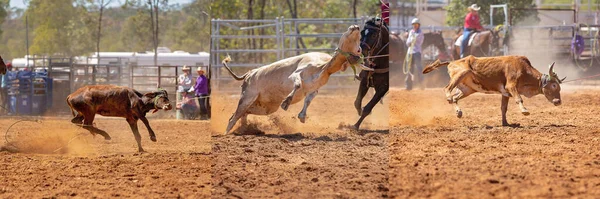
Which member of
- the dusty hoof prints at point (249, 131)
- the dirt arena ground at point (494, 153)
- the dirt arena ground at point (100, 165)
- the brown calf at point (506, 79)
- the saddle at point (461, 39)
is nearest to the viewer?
the dirt arena ground at point (494, 153)

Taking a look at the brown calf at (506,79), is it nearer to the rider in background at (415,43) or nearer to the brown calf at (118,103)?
the brown calf at (118,103)

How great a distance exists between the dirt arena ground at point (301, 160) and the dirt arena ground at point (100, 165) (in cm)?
29

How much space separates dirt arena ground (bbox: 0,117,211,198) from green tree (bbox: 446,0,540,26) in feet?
68.9

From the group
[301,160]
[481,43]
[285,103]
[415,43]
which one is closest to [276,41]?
[415,43]

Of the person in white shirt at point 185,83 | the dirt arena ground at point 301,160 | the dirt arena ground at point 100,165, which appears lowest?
the dirt arena ground at point 100,165

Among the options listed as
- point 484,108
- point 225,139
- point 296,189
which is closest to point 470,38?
point 484,108

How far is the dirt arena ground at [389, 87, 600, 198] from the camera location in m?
6.66

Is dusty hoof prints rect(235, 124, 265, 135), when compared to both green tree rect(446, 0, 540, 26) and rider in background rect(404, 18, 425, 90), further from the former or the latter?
green tree rect(446, 0, 540, 26)

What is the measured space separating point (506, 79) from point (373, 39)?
1.81m

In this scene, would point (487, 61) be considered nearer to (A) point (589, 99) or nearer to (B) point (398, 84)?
(A) point (589, 99)

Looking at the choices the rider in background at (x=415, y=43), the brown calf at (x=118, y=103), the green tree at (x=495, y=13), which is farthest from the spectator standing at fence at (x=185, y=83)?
the green tree at (x=495, y=13)

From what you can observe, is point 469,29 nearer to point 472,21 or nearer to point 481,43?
point 472,21

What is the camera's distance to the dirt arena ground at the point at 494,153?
262 inches

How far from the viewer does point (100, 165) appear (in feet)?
31.0
